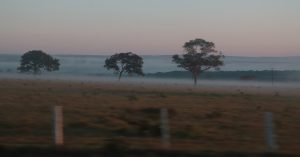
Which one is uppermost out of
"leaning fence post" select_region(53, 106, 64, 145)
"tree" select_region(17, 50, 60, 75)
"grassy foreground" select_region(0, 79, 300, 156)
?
"tree" select_region(17, 50, 60, 75)

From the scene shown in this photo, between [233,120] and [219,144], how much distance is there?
7.65 meters

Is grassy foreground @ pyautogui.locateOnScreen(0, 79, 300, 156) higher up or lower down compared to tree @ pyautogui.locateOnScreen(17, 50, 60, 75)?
lower down

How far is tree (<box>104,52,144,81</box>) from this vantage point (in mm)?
104750

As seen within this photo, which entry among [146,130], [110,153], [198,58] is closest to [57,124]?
[110,153]

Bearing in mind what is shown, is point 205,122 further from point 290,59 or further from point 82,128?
point 290,59

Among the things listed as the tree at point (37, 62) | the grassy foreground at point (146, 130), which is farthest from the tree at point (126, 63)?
the grassy foreground at point (146, 130)

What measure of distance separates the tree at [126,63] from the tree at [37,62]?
13.5m

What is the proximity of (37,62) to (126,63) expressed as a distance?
64.9 feet

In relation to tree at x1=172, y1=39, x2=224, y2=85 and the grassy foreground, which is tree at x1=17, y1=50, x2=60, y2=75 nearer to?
tree at x1=172, y1=39, x2=224, y2=85

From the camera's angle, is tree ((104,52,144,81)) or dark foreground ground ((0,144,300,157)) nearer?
dark foreground ground ((0,144,300,157))

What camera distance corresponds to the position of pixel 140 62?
106062mm

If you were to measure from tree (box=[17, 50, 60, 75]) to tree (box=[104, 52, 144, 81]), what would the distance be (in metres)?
13.5

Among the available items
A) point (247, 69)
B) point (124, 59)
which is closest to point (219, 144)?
point (124, 59)

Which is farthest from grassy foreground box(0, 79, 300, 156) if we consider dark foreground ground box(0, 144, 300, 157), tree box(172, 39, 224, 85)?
tree box(172, 39, 224, 85)
